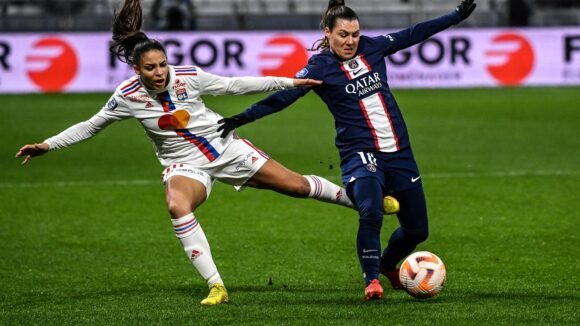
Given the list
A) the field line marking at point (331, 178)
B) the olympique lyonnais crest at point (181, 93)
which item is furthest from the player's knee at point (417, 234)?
the field line marking at point (331, 178)

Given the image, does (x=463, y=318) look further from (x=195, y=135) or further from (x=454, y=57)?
(x=454, y=57)

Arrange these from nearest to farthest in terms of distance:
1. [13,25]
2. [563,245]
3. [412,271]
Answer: [412,271] → [563,245] → [13,25]

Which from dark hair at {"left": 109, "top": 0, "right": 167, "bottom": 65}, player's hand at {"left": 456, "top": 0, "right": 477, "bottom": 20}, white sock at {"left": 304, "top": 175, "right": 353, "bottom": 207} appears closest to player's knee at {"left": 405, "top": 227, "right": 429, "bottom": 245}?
white sock at {"left": 304, "top": 175, "right": 353, "bottom": 207}

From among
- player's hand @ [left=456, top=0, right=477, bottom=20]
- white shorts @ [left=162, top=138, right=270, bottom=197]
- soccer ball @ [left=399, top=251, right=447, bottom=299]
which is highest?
player's hand @ [left=456, top=0, right=477, bottom=20]

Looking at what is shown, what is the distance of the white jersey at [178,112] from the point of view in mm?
7523

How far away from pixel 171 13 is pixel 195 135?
59.3ft

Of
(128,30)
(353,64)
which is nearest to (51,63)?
(128,30)

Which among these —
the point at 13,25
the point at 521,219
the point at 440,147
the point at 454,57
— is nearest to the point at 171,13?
the point at 13,25

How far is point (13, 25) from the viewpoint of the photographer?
2455 cm

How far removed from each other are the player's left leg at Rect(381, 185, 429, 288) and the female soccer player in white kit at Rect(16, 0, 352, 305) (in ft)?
3.21

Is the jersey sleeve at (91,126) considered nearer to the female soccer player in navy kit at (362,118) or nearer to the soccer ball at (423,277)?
the female soccer player in navy kit at (362,118)

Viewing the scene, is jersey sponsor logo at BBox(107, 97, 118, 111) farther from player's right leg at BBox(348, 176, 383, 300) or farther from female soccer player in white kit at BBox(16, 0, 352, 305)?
player's right leg at BBox(348, 176, 383, 300)

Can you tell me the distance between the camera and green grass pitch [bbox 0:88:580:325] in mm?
7078

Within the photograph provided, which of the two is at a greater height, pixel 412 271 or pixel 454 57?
pixel 412 271
